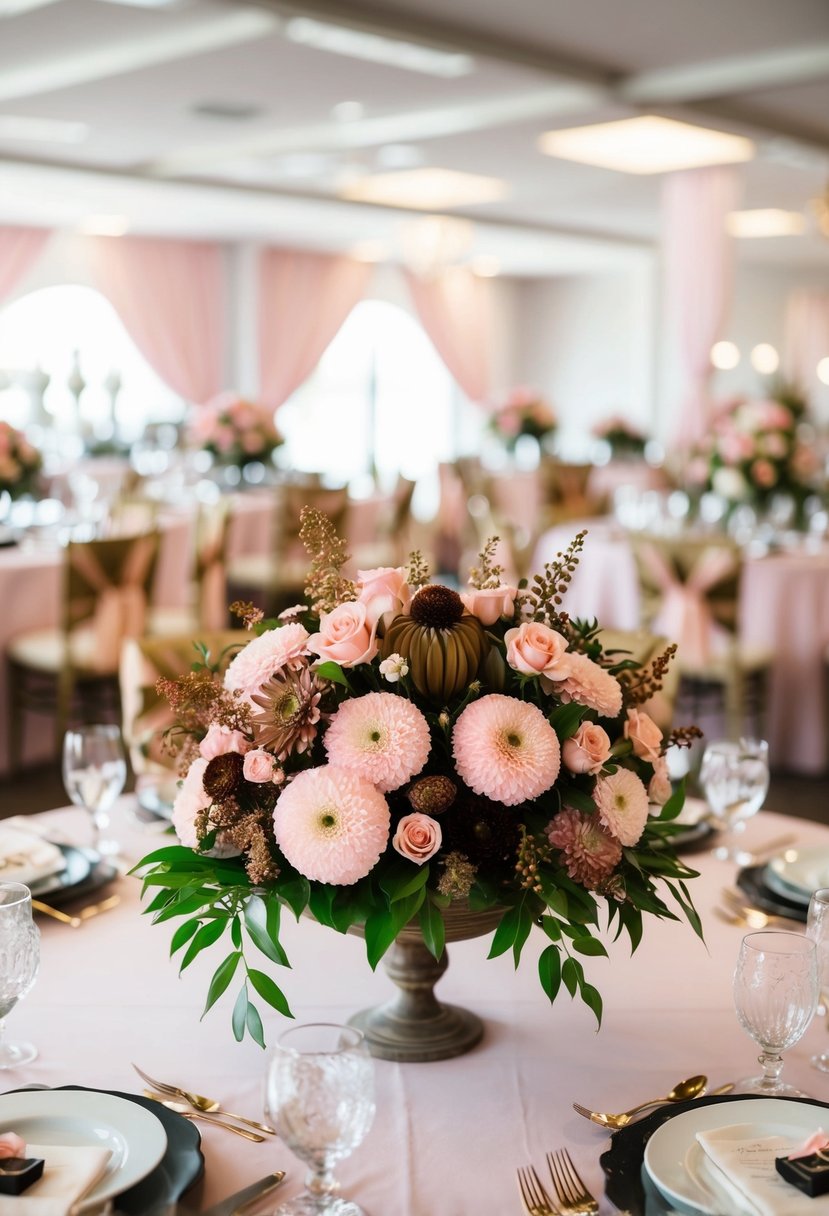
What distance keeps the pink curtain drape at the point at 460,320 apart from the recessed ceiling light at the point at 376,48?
965 cm

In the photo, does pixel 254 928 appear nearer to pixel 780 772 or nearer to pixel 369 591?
pixel 369 591

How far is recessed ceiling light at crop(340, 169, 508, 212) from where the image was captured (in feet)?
36.3

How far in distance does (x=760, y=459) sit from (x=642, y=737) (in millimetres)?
4516

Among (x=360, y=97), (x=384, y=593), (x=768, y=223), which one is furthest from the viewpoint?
(x=768, y=223)

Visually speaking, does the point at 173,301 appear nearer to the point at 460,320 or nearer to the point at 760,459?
the point at 460,320

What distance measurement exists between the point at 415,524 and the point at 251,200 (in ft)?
13.1

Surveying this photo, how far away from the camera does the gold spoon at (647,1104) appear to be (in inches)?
51.5

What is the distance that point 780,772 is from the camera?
18.3 ft

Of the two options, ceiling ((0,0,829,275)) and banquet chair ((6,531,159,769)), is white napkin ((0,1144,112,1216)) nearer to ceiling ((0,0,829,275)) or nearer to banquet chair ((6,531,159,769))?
banquet chair ((6,531,159,769))

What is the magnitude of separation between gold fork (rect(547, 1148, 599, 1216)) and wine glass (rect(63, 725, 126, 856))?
3.34 ft

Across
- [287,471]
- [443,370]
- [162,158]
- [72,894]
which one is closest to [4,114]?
[162,158]

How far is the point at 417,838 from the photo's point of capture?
49.2 inches

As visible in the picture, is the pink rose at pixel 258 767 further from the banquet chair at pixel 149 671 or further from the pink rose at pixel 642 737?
the banquet chair at pixel 149 671

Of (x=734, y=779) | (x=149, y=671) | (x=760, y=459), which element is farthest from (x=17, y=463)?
(x=734, y=779)
